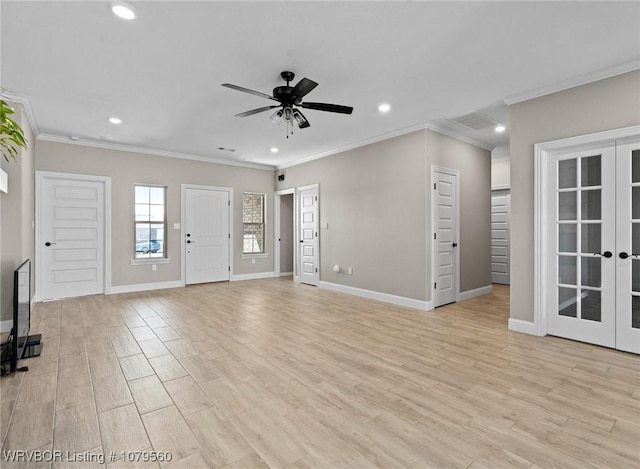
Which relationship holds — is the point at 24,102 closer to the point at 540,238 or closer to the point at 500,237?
the point at 540,238

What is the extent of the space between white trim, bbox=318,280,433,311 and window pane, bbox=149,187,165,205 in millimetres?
3757

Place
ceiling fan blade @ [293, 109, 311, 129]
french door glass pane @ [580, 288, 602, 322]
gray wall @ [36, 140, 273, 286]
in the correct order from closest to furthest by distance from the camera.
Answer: french door glass pane @ [580, 288, 602, 322], ceiling fan blade @ [293, 109, 311, 129], gray wall @ [36, 140, 273, 286]

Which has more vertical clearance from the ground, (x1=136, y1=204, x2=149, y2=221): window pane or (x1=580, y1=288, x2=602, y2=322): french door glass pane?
(x1=136, y1=204, x2=149, y2=221): window pane

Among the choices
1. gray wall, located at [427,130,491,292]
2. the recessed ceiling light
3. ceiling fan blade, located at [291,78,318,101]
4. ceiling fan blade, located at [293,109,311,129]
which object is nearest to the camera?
the recessed ceiling light

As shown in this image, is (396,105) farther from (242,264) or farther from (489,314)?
(242,264)

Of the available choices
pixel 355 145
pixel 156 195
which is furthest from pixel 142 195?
pixel 355 145

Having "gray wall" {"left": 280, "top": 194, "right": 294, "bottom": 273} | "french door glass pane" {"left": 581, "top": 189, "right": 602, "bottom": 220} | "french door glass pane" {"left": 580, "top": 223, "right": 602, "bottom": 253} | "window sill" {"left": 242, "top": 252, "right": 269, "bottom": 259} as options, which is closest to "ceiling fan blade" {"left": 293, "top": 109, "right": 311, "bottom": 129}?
"french door glass pane" {"left": 581, "top": 189, "right": 602, "bottom": 220}

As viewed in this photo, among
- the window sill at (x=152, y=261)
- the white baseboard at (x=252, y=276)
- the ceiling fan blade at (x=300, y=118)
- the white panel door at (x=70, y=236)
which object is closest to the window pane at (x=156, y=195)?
the white panel door at (x=70, y=236)

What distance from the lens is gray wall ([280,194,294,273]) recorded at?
331 inches

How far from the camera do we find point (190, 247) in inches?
271

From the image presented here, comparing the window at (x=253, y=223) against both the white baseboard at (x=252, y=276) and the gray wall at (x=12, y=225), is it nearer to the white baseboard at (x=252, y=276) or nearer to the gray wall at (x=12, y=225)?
the white baseboard at (x=252, y=276)

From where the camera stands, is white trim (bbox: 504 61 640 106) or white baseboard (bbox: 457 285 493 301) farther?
white baseboard (bbox: 457 285 493 301)

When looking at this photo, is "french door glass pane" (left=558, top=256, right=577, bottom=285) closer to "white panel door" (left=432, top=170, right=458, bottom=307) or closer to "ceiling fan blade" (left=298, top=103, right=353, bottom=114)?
"white panel door" (left=432, top=170, right=458, bottom=307)

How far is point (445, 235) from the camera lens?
5180 millimetres
